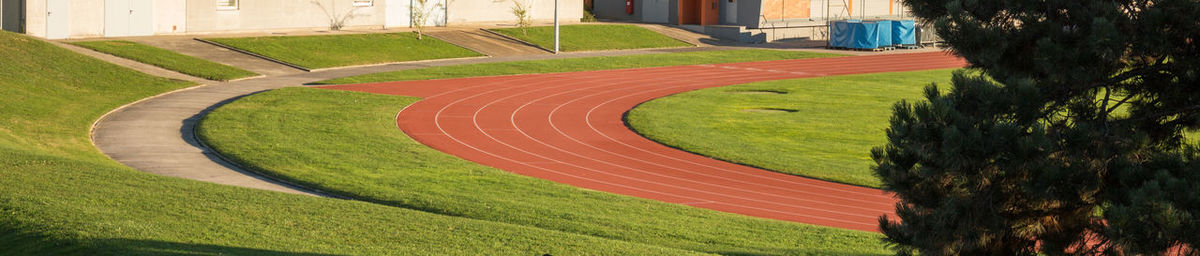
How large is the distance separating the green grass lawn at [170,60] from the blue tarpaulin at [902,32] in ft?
104

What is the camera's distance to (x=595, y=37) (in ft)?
186

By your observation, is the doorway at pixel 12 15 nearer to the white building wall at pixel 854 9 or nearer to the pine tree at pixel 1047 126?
the pine tree at pixel 1047 126

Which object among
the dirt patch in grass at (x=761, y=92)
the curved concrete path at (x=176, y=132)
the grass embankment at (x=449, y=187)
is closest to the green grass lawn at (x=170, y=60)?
the curved concrete path at (x=176, y=132)

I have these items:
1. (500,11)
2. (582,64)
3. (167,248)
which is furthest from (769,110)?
A: (500,11)

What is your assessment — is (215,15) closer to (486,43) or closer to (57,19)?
(57,19)

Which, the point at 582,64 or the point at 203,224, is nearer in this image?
the point at 203,224

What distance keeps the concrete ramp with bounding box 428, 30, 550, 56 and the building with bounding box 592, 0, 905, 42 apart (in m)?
12.8

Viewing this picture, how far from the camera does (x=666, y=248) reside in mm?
13383

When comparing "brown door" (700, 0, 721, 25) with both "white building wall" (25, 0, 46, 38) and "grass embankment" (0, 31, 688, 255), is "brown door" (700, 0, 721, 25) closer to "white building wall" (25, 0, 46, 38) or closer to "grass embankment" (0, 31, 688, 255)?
"white building wall" (25, 0, 46, 38)

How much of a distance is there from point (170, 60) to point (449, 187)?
23.0 metres

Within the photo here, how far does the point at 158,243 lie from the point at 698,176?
11.7 meters

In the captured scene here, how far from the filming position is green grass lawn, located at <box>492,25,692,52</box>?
5419cm

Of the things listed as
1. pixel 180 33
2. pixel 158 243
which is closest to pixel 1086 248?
pixel 158 243

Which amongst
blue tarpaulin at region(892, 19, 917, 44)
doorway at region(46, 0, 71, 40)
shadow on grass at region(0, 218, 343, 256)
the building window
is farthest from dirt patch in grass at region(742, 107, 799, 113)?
blue tarpaulin at region(892, 19, 917, 44)
